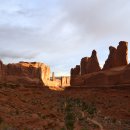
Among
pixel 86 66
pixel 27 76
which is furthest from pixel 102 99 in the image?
pixel 27 76

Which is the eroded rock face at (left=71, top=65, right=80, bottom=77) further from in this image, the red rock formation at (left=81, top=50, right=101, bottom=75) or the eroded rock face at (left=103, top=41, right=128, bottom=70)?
the eroded rock face at (left=103, top=41, right=128, bottom=70)

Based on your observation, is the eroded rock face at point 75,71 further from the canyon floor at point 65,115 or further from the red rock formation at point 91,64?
the canyon floor at point 65,115

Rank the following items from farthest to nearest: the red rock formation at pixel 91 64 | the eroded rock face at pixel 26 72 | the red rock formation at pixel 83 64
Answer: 1. the eroded rock face at pixel 26 72
2. the red rock formation at pixel 83 64
3. the red rock formation at pixel 91 64

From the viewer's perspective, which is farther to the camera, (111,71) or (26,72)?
(26,72)

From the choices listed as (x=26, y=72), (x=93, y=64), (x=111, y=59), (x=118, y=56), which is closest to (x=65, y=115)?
(x=118, y=56)

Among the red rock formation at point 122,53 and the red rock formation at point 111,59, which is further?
the red rock formation at point 111,59

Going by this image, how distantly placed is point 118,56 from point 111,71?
5.43m

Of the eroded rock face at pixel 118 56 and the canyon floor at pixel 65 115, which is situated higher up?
the eroded rock face at pixel 118 56

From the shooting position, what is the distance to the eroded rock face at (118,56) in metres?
81.8

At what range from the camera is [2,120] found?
76.3ft

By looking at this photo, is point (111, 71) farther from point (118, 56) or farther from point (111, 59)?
point (111, 59)

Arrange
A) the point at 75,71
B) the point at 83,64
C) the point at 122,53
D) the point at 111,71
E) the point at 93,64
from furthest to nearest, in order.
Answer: the point at 75,71
the point at 83,64
the point at 93,64
the point at 122,53
the point at 111,71

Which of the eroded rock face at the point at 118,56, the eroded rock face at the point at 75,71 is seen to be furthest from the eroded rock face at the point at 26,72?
the eroded rock face at the point at 118,56

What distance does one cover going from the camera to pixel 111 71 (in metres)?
79.5
